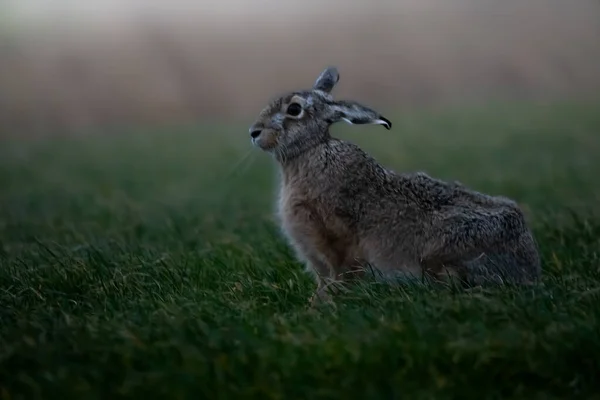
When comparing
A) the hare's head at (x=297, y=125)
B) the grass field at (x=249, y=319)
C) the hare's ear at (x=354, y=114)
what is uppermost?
the hare's ear at (x=354, y=114)

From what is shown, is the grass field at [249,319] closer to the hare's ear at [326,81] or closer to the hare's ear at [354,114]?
the hare's ear at [354,114]

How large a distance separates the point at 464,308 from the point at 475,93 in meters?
17.4

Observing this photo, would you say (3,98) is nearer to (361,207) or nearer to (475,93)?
(475,93)

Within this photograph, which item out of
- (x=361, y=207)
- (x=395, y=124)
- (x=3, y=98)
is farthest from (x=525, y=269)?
(x=3, y=98)

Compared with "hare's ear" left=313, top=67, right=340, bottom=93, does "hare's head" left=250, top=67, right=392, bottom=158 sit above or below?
below

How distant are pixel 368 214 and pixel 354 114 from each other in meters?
0.62

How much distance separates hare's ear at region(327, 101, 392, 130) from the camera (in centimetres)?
579

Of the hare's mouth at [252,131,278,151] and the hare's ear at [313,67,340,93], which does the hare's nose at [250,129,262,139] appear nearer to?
the hare's mouth at [252,131,278,151]

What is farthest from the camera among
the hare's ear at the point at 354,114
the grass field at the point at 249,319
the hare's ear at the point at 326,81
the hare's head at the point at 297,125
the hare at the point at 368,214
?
the hare's ear at the point at 326,81

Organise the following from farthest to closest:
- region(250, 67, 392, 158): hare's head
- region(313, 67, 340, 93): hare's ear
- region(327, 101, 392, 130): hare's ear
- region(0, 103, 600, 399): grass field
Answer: region(313, 67, 340, 93): hare's ear → region(250, 67, 392, 158): hare's head → region(327, 101, 392, 130): hare's ear → region(0, 103, 600, 399): grass field

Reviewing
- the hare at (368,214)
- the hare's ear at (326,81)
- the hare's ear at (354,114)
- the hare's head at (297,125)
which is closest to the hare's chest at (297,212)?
the hare at (368,214)

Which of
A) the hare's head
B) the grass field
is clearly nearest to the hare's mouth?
the hare's head

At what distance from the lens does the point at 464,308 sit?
4.64m

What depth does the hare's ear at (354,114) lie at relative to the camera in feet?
19.0
